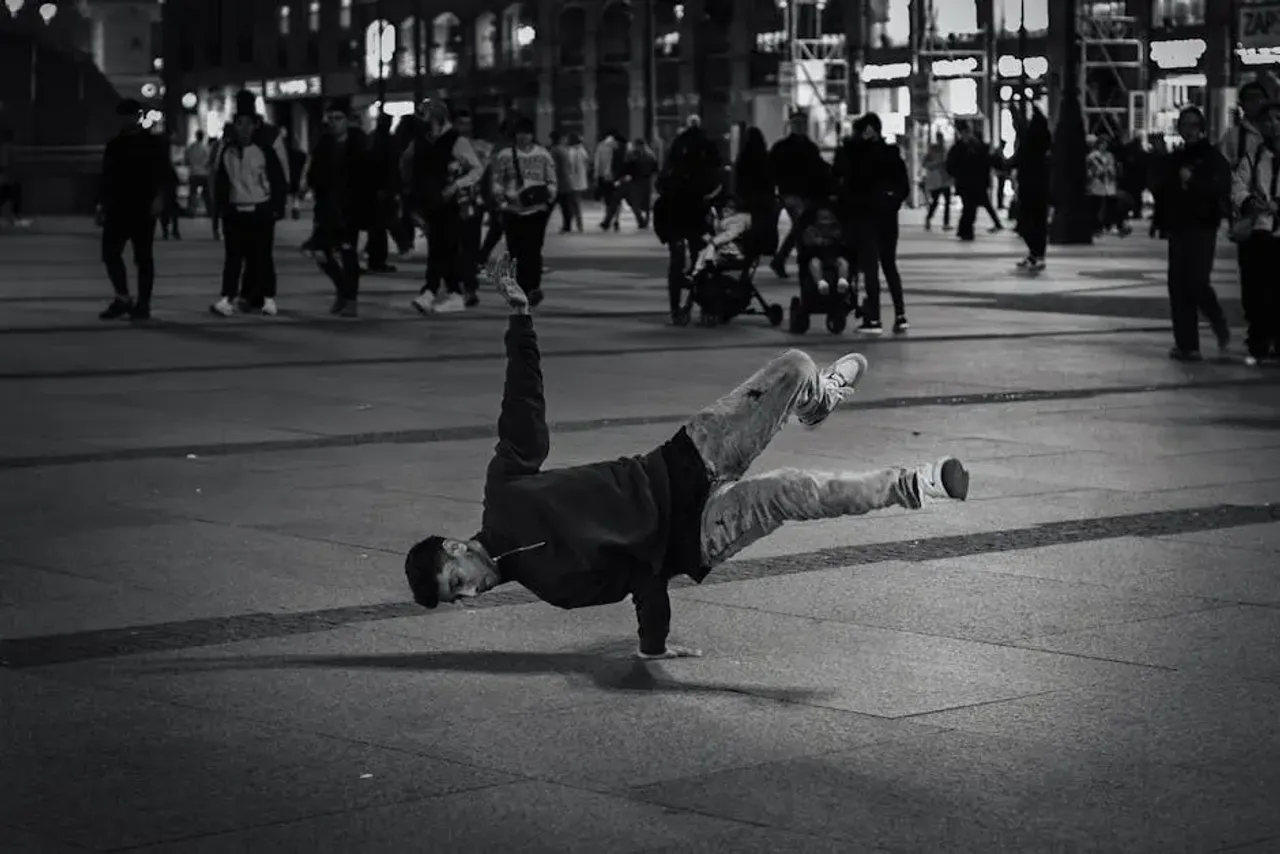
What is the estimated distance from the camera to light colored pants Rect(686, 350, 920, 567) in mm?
7211

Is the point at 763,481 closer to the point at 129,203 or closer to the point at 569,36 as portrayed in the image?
the point at 129,203

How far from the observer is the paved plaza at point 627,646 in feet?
18.6

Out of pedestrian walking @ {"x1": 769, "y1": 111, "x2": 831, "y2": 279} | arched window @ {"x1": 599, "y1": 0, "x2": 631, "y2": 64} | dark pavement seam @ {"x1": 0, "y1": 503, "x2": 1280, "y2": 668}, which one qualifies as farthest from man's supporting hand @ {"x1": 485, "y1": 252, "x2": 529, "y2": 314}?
arched window @ {"x1": 599, "y1": 0, "x2": 631, "y2": 64}

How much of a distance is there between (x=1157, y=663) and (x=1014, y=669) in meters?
0.43

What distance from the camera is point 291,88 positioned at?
330 ft

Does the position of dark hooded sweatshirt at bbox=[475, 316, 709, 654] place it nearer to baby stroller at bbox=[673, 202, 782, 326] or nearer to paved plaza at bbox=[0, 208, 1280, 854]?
paved plaza at bbox=[0, 208, 1280, 854]

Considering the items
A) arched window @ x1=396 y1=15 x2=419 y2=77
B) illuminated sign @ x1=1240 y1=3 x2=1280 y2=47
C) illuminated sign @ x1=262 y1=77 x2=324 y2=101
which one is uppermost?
arched window @ x1=396 y1=15 x2=419 y2=77

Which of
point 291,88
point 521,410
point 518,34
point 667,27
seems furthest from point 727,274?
point 291,88

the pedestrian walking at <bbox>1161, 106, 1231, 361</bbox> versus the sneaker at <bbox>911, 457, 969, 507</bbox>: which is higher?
the pedestrian walking at <bbox>1161, 106, 1231, 361</bbox>

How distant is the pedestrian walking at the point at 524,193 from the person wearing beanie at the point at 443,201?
A: 475 mm

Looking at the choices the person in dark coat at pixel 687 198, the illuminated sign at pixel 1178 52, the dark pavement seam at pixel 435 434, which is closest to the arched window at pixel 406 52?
the illuminated sign at pixel 1178 52

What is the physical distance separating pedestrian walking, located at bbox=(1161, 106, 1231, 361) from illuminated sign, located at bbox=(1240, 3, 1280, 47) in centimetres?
345

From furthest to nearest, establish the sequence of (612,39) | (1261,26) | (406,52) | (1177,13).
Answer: (406,52), (612,39), (1177,13), (1261,26)

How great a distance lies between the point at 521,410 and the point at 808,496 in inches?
33.6
